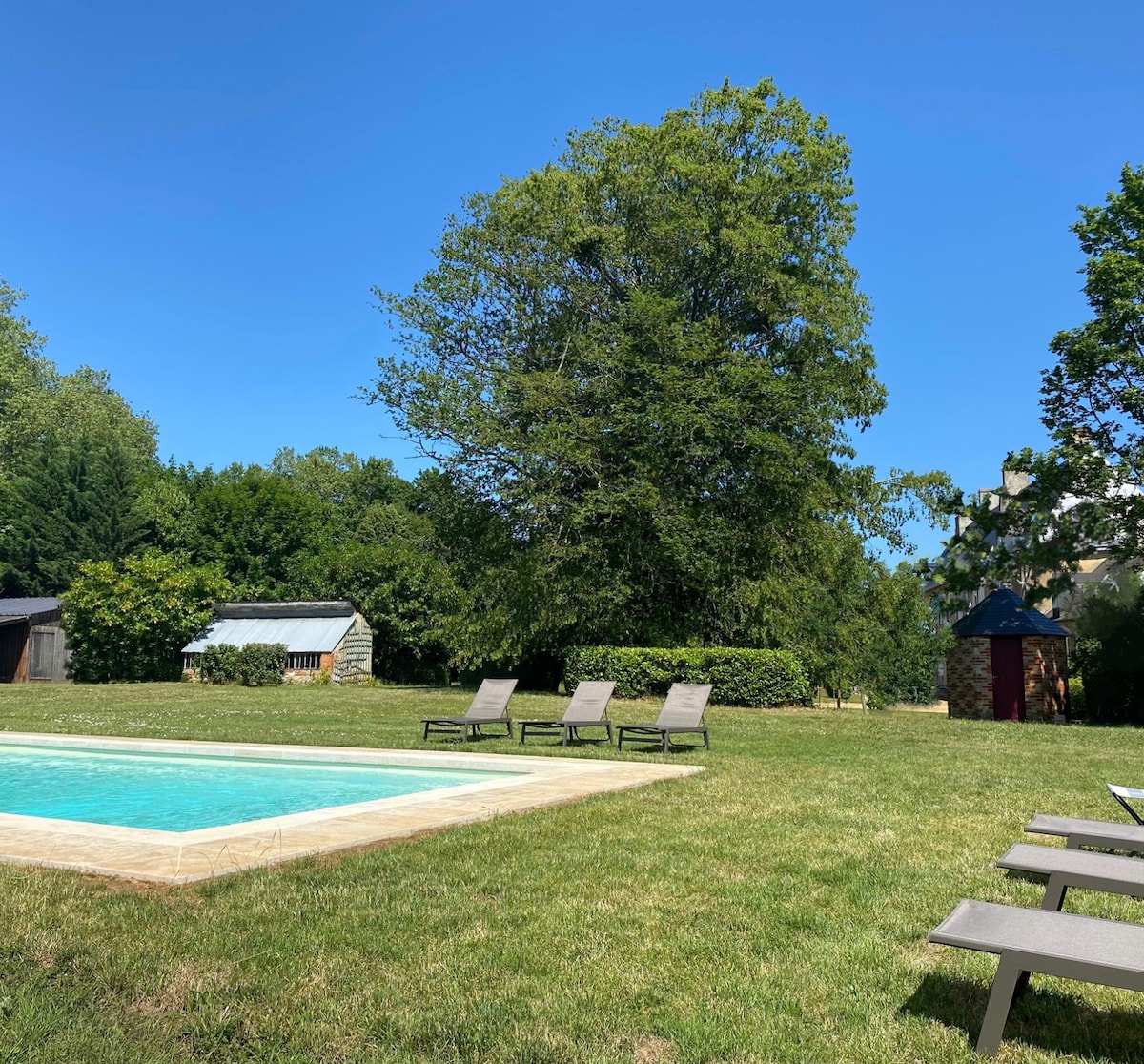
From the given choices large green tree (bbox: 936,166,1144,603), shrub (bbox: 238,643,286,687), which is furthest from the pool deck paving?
shrub (bbox: 238,643,286,687)

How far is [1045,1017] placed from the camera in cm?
374

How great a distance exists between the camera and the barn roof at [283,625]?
127 feet

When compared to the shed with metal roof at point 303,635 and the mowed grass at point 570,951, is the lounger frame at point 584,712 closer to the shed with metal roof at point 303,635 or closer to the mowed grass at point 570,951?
the mowed grass at point 570,951

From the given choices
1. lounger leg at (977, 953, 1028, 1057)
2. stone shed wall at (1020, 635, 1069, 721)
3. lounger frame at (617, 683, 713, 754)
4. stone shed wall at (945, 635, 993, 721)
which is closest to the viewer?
lounger leg at (977, 953, 1028, 1057)

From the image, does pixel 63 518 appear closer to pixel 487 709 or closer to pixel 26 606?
pixel 26 606

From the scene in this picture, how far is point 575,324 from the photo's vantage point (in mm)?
29766

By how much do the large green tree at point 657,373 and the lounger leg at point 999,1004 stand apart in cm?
2190

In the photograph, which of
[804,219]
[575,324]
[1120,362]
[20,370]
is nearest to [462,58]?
[575,324]

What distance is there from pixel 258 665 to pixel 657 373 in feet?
67.5

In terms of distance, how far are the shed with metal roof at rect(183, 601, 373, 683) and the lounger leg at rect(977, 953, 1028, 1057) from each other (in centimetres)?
3698

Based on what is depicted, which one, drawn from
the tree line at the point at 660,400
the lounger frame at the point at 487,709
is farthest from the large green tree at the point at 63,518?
the lounger frame at the point at 487,709

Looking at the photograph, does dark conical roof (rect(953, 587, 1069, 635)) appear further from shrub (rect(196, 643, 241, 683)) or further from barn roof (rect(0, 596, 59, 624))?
barn roof (rect(0, 596, 59, 624))

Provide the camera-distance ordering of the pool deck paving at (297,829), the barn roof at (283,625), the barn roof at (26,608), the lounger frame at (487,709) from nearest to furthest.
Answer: the pool deck paving at (297,829) → the lounger frame at (487,709) → the barn roof at (283,625) → the barn roof at (26,608)

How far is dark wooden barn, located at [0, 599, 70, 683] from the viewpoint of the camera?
4006 centimetres
